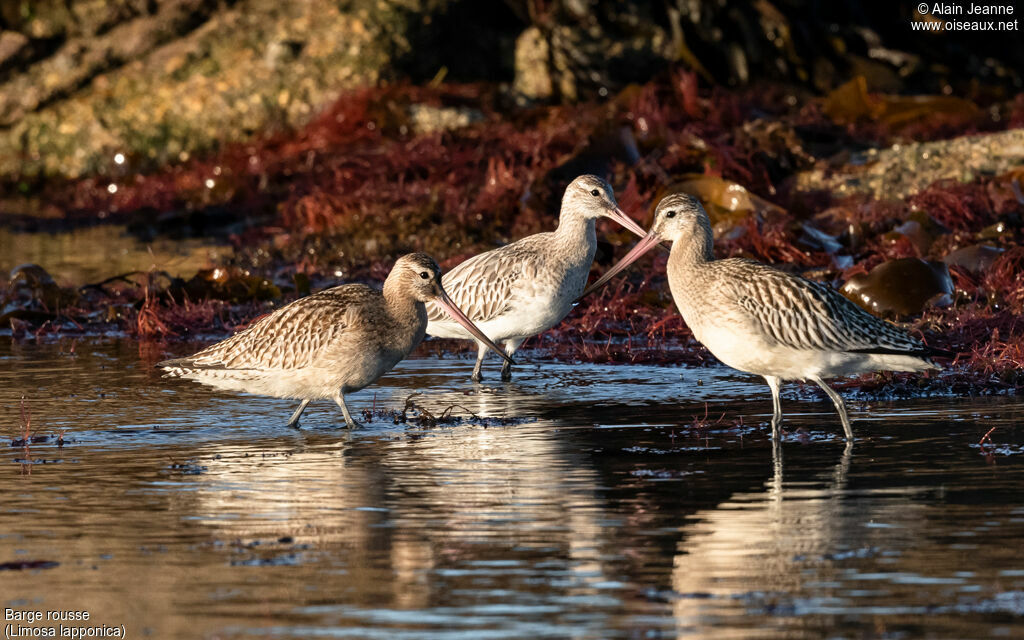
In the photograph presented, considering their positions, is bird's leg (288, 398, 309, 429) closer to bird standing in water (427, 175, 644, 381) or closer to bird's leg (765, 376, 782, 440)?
bird standing in water (427, 175, 644, 381)

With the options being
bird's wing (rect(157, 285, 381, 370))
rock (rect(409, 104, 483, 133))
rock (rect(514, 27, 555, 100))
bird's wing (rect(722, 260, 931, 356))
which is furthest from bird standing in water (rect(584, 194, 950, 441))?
rock (rect(514, 27, 555, 100))

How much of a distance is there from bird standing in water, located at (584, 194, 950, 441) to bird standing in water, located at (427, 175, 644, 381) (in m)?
2.33

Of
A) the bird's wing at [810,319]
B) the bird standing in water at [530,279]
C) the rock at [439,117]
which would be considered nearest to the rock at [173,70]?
the rock at [439,117]

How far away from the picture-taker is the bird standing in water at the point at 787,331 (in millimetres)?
8953

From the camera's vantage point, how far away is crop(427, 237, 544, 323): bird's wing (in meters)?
11.8

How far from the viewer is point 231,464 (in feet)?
27.2

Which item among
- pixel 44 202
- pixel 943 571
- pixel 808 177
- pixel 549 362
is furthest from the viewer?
pixel 44 202

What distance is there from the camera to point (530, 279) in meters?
11.8

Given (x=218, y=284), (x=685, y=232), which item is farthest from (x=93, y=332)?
(x=685, y=232)

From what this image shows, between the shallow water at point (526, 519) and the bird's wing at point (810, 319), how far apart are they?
502mm

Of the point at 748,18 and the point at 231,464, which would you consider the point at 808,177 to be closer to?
the point at 748,18

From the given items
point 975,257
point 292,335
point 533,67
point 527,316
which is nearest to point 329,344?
point 292,335

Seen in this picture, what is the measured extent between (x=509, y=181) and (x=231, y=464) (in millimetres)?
10788

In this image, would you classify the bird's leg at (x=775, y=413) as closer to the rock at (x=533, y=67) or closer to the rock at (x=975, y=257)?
the rock at (x=975, y=257)
